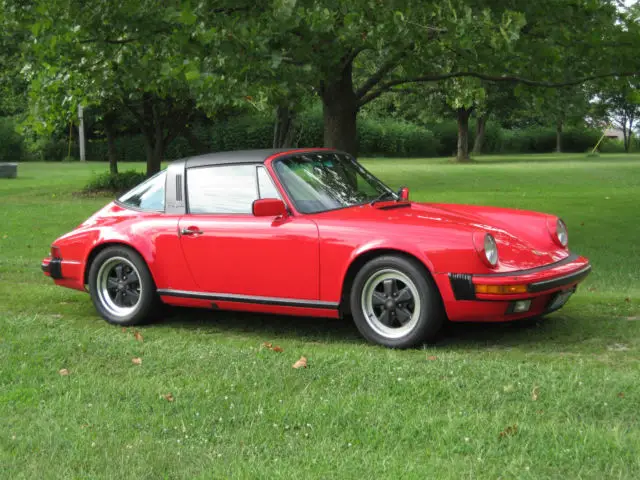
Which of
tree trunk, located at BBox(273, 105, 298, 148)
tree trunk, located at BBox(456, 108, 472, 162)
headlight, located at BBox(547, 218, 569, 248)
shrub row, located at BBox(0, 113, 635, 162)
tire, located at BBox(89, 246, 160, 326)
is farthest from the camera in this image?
shrub row, located at BBox(0, 113, 635, 162)

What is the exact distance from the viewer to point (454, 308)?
591cm

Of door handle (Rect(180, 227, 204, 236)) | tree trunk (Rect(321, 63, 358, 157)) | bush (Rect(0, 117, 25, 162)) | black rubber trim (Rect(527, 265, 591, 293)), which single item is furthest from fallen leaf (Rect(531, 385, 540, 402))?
bush (Rect(0, 117, 25, 162))

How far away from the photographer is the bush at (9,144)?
5319cm

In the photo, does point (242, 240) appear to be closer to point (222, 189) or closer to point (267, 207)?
point (267, 207)

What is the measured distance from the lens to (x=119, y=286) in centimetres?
733

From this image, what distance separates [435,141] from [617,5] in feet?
166

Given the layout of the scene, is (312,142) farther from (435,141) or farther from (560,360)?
(560,360)

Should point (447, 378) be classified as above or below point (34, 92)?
below

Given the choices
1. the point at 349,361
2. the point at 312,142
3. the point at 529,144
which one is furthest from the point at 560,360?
the point at 529,144

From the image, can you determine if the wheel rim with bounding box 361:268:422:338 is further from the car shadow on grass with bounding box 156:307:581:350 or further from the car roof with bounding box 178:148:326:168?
the car roof with bounding box 178:148:326:168

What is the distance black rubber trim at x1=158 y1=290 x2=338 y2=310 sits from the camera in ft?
21.0

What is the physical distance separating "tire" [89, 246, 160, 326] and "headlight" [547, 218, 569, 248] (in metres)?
3.14

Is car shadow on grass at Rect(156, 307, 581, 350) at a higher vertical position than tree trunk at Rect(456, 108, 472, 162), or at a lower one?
lower

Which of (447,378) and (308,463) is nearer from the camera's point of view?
(308,463)
